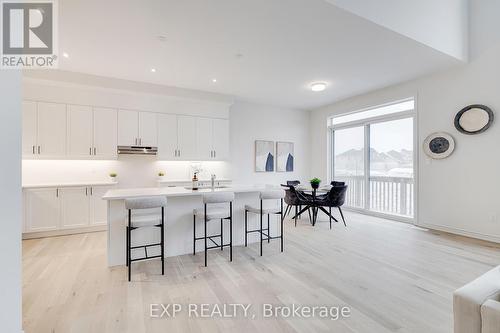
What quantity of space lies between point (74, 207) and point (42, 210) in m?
0.44

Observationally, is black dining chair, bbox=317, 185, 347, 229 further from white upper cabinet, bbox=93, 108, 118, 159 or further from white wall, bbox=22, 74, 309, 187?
white upper cabinet, bbox=93, 108, 118, 159

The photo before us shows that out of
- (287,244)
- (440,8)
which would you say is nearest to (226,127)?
(287,244)

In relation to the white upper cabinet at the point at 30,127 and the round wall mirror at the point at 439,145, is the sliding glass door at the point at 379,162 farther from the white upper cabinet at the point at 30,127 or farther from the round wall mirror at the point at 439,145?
the white upper cabinet at the point at 30,127

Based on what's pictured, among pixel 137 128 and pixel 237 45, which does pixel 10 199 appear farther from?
pixel 137 128

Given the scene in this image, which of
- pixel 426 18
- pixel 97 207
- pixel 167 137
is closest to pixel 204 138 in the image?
pixel 167 137

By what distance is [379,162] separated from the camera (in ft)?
18.5

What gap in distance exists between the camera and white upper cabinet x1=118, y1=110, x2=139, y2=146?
189 inches

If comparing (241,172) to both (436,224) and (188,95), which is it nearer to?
(188,95)

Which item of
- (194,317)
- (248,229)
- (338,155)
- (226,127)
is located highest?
(226,127)

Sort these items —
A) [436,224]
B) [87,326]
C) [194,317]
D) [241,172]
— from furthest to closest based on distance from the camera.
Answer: [241,172] → [436,224] → [194,317] → [87,326]

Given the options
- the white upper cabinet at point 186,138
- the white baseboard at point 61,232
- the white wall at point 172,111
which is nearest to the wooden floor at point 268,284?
the white baseboard at point 61,232

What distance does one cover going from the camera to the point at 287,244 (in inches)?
146

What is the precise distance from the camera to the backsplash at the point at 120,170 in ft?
14.6

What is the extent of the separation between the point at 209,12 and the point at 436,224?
5244 mm
